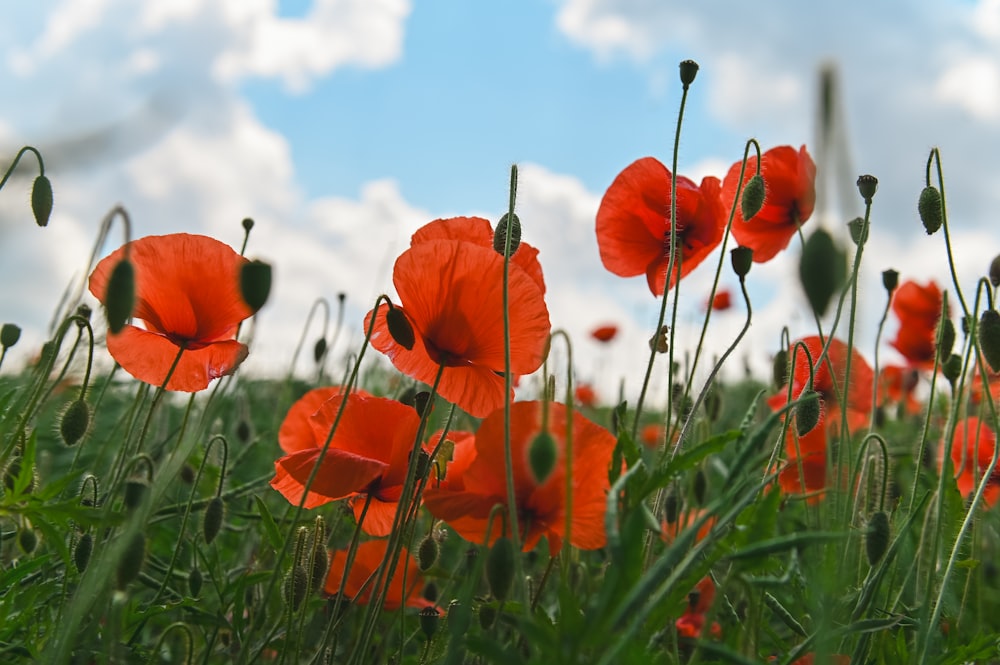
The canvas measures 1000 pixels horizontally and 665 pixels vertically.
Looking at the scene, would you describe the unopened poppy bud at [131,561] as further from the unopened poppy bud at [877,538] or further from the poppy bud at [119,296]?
the unopened poppy bud at [877,538]

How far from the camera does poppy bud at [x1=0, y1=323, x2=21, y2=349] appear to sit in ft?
5.83

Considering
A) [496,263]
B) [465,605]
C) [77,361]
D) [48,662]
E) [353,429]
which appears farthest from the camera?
[77,361]

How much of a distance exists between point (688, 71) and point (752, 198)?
274mm

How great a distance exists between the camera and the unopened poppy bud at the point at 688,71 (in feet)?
5.60

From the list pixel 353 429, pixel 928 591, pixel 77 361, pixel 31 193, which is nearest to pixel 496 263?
pixel 353 429

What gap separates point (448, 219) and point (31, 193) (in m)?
0.81

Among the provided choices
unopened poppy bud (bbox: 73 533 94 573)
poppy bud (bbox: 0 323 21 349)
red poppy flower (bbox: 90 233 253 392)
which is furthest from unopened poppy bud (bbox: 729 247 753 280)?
poppy bud (bbox: 0 323 21 349)

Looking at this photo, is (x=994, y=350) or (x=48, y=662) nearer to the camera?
(x=48, y=662)

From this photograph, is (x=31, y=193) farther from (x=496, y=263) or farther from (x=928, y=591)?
(x=928, y=591)

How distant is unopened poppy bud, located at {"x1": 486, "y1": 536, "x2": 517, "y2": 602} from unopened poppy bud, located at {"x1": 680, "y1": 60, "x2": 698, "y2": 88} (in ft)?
3.21

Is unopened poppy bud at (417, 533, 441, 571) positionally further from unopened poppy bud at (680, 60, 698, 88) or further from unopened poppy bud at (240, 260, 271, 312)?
unopened poppy bud at (680, 60, 698, 88)

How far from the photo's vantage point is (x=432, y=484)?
1.71 metres

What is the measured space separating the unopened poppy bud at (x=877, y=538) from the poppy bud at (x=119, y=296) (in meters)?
1.05

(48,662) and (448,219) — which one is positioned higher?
(448,219)
